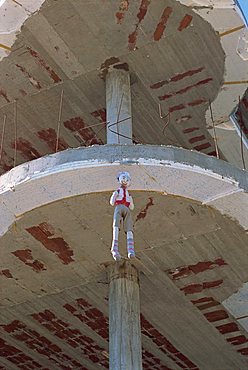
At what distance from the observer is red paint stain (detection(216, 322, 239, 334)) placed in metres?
18.5

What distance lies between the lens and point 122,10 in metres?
15.6

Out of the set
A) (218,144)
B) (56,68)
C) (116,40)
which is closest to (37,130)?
(56,68)

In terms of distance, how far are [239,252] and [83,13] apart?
250 inches

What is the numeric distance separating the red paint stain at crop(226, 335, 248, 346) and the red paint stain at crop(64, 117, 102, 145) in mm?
6592

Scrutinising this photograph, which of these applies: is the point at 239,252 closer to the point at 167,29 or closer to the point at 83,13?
the point at 167,29

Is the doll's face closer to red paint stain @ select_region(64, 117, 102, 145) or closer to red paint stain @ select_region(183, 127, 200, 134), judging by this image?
red paint stain @ select_region(64, 117, 102, 145)

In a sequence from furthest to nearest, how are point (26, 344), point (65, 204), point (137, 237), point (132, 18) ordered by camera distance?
point (26, 344) < point (132, 18) < point (137, 237) < point (65, 204)

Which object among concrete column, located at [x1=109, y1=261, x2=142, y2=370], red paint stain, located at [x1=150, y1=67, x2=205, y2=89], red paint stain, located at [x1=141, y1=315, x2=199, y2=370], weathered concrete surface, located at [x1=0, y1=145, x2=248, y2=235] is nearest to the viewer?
weathered concrete surface, located at [x1=0, y1=145, x2=248, y2=235]

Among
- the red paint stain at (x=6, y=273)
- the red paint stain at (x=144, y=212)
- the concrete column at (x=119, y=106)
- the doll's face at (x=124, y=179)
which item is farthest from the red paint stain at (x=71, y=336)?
the doll's face at (x=124, y=179)

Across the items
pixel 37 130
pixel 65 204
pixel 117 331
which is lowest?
pixel 117 331

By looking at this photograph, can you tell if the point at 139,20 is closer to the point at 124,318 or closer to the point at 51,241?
the point at 51,241

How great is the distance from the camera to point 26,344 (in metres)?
19.9

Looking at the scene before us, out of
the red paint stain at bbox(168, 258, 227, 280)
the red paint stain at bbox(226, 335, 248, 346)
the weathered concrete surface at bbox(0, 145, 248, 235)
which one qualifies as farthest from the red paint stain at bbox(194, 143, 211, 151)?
the weathered concrete surface at bbox(0, 145, 248, 235)

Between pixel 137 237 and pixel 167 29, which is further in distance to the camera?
pixel 167 29
